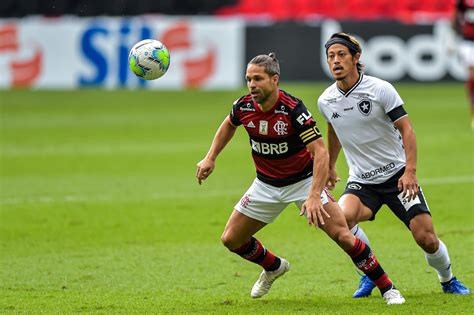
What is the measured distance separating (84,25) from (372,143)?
68.2 ft

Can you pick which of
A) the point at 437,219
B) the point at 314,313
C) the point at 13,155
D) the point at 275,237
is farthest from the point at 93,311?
the point at 13,155

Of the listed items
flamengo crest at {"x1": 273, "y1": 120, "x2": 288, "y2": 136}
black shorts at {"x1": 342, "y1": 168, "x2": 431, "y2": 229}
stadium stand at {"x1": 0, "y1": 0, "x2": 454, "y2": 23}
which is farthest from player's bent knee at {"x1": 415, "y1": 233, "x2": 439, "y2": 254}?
stadium stand at {"x1": 0, "y1": 0, "x2": 454, "y2": 23}

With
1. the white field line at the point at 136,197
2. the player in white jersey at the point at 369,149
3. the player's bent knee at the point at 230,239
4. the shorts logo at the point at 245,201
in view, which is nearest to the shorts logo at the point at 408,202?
the player in white jersey at the point at 369,149

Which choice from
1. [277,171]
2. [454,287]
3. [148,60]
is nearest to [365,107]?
[277,171]

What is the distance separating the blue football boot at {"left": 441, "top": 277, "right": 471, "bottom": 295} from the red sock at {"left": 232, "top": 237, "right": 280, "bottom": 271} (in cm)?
150

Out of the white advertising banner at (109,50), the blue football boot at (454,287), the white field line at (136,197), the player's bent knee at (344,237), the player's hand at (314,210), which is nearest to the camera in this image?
the player's hand at (314,210)

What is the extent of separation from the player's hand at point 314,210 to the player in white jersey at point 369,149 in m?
0.77

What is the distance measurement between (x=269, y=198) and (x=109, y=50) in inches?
796

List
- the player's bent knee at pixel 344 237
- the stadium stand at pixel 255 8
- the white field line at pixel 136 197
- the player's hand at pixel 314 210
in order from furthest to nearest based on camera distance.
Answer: the stadium stand at pixel 255 8
the white field line at pixel 136 197
the player's bent knee at pixel 344 237
the player's hand at pixel 314 210

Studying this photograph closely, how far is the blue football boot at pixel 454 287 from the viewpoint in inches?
347

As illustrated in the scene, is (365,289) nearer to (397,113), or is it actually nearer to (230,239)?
(230,239)

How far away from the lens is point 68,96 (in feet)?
96.6

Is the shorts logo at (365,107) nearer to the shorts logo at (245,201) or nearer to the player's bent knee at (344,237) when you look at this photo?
the player's bent knee at (344,237)

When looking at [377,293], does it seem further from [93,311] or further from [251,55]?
[251,55]
